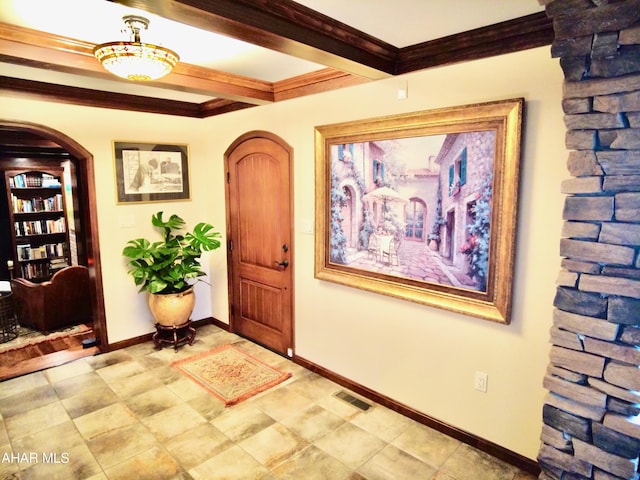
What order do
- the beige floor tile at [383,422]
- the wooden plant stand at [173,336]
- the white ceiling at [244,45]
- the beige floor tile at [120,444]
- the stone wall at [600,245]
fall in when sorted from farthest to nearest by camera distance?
1. the wooden plant stand at [173,336]
2. the beige floor tile at [383,422]
3. the beige floor tile at [120,444]
4. the white ceiling at [244,45]
5. the stone wall at [600,245]

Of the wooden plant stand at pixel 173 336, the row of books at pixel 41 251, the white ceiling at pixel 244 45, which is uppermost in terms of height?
the white ceiling at pixel 244 45

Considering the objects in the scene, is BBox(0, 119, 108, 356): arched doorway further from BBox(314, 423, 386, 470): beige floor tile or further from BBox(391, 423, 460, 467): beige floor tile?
BBox(391, 423, 460, 467): beige floor tile

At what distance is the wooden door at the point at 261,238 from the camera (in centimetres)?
364

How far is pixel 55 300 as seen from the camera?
4.71 meters

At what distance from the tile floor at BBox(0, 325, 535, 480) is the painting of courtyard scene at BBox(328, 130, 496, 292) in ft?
3.46

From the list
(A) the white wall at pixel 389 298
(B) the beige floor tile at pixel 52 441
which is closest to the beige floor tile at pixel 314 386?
(A) the white wall at pixel 389 298

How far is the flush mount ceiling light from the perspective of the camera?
2.00 meters

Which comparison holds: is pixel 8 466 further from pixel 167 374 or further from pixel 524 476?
pixel 524 476

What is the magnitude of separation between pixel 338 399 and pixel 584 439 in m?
1.81

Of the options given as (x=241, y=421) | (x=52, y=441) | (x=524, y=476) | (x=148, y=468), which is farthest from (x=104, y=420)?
(x=524, y=476)

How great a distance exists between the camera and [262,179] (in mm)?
3793

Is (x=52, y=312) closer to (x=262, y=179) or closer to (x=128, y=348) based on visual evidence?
(x=128, y=348)

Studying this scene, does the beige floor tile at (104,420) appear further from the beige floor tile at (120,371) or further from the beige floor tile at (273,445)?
the beige floor tile at (273,445)

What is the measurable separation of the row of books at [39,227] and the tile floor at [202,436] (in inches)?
155
